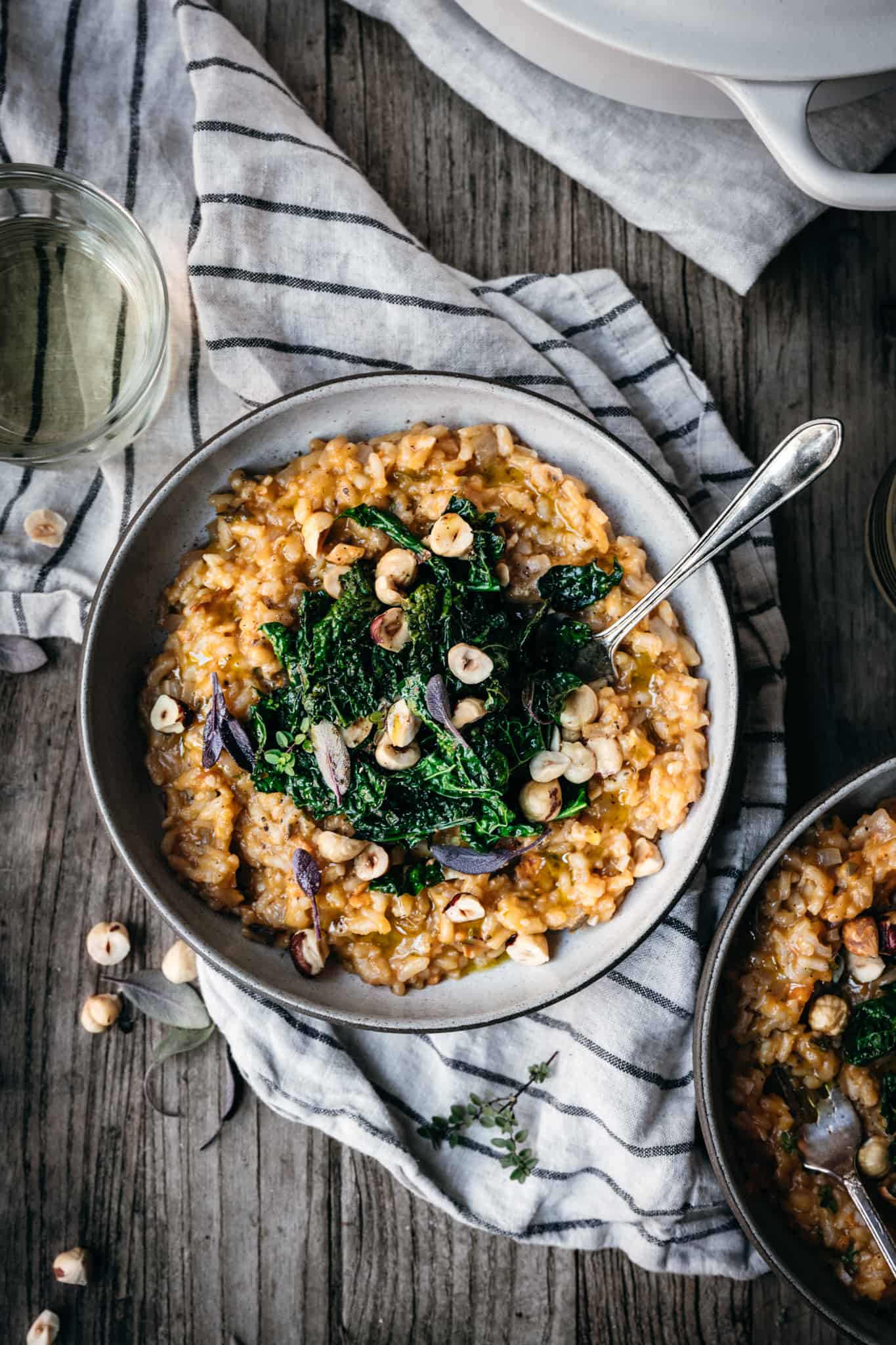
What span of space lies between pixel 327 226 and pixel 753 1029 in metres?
2.93

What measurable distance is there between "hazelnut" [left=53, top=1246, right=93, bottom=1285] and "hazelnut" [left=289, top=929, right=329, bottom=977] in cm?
154

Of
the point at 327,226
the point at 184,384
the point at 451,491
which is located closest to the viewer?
the point at 451,491

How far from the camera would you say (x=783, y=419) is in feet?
12.9

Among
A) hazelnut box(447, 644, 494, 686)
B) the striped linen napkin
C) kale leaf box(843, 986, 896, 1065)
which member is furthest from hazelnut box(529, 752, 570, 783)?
kale leaf box(843, 986, 896, 1065)

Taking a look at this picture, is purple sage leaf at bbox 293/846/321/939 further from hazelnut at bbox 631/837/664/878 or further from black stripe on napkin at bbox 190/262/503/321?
black stripe on napkin at bbox 190/262/503/321

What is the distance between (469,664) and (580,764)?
1.46ft

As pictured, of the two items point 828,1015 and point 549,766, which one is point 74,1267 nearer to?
point 549,766

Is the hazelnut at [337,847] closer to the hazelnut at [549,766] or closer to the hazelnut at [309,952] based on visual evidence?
the hazelnut at [309,952]

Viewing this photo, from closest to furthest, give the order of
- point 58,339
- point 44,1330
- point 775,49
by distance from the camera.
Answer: point 775,49 → point 58,339 → point 44,1330

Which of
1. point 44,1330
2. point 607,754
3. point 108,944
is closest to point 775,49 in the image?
point 607,754

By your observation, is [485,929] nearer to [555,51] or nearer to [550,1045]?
[550,1045]

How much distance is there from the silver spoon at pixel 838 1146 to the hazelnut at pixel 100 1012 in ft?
7.77

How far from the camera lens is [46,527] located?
3795mm

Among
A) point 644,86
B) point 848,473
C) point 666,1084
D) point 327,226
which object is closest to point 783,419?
point 848,473
